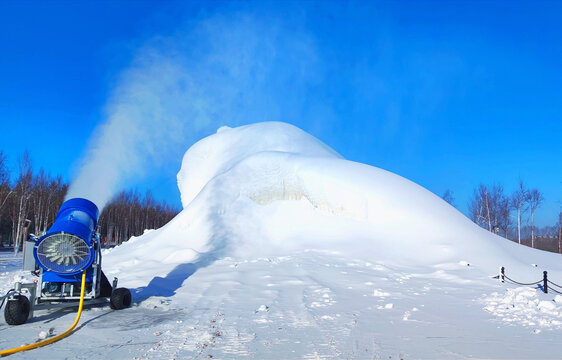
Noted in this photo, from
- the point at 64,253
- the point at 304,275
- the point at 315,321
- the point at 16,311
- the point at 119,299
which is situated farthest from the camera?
the point at 304,275

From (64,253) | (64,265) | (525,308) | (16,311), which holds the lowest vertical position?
(16,311)

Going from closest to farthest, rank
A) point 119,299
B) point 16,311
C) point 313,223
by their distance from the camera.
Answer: point 16,311 < point 119,299 < point 313,223

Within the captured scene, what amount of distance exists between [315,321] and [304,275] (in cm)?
500

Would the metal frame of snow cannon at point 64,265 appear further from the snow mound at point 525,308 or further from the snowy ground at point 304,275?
the snow mound at point 525,308

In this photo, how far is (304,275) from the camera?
1212cm

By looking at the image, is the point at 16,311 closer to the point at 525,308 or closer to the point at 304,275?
the point at 304,275

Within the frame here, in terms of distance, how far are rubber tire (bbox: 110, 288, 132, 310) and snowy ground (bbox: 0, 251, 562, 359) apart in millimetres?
163

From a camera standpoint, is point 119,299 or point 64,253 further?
point 119,299

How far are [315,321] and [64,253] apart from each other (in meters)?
4.95

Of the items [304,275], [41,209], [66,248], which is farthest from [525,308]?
[41,209]

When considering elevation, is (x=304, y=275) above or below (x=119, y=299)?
above

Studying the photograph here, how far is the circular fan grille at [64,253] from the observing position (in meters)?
7.47

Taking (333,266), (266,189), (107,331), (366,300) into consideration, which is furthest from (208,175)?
(107,331)

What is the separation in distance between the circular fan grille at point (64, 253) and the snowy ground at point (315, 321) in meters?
0.93
